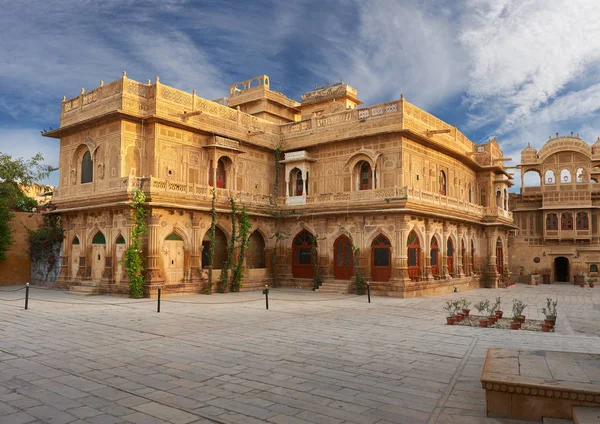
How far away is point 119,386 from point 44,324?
20.9 ft

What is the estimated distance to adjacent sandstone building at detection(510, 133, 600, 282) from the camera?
34312 millimetres

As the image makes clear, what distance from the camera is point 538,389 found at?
17.6 ft

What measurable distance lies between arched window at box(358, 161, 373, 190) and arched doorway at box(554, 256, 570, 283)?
2057 cm

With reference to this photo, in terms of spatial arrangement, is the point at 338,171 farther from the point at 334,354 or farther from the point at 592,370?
the point at 592,370

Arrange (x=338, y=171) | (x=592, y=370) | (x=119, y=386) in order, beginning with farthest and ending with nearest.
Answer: (x=338, y=171) < (x=119, y=386) < (x=592, y=370)

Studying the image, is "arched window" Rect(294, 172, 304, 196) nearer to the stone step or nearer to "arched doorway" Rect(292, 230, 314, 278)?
"arched doorway" Rect(292, 230, 314, 278)

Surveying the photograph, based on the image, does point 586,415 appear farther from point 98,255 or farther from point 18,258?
point 18,258

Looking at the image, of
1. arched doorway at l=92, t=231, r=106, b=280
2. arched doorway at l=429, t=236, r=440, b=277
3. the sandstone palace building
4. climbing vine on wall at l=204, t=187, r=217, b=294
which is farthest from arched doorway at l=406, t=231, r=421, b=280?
arched doorway at l=92, t=231, r=106, b=280

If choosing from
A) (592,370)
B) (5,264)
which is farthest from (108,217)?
(592,370)

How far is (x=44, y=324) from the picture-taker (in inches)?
471

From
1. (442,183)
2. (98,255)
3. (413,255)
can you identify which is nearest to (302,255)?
(413,255)

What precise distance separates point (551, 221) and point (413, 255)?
18957 mm

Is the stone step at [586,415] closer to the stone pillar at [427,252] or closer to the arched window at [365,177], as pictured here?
the stone pillar at [427,252]

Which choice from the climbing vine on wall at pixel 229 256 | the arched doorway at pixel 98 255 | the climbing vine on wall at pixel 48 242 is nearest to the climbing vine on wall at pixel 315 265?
the climbing vine on wall at pixel 229 256
